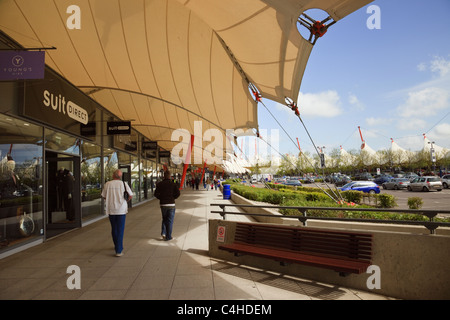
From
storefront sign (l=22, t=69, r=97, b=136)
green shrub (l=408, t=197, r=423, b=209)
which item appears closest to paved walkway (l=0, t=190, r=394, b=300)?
storefront sign (l=22, t=69, r=97, b=136)

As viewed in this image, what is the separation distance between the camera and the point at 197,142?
2814cm

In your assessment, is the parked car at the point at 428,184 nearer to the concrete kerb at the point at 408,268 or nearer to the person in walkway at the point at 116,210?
the concrete kerb at the point at 408,268

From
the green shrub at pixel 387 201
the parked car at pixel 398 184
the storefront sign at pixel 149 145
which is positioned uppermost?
the storefront sign at pixel 149 145

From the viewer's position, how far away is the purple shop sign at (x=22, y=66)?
557cm

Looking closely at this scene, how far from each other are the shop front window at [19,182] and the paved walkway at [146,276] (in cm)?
52

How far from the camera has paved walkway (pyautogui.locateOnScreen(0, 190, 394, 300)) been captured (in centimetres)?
414

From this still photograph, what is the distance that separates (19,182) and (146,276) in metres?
4.37

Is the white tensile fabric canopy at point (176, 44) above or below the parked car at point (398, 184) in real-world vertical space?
above

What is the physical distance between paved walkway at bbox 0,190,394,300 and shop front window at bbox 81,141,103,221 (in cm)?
341

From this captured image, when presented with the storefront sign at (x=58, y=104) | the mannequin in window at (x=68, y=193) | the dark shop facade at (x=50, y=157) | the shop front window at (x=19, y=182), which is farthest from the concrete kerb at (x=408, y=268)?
the mannequin in window at (x=68, y=193)

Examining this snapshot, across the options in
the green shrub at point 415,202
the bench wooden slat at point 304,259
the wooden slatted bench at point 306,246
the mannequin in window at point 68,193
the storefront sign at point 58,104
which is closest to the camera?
the bench wooden slat at point 304,259

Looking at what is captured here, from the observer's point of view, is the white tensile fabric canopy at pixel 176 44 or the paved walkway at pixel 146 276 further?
the white tensile fabric canopy at pixel 176 44

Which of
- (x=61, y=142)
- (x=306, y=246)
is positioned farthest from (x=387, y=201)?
(x=61, y=142)
